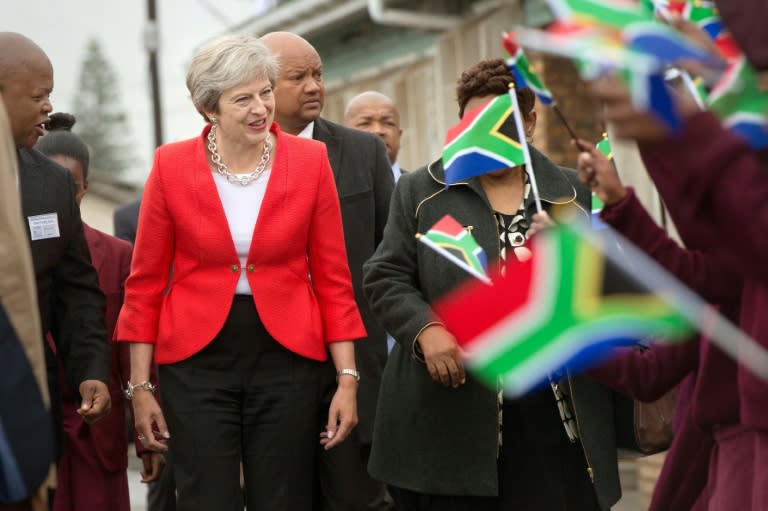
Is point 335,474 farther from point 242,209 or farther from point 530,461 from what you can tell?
point 242,209

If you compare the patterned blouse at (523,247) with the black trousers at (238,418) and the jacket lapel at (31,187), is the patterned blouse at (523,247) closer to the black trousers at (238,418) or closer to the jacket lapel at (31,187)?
the black trousers at (238,418)

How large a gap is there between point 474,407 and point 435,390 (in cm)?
16

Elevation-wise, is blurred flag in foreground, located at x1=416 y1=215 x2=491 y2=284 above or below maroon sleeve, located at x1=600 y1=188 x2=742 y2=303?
below

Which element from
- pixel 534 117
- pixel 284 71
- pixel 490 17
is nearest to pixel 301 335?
pixel 534 117

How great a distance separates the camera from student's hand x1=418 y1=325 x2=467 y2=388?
464 centimetres

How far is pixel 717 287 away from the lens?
3324 millimetres

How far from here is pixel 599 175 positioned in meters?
3.15

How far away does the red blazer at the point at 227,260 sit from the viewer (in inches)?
193

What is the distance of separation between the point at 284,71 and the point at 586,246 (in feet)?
11.9

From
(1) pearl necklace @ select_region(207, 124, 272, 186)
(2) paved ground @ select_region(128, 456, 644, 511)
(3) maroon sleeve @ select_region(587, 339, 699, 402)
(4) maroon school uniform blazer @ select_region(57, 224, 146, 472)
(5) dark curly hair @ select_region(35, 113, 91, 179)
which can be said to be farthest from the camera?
(2) paved ground @ select_region(128, 456, 644, 511)

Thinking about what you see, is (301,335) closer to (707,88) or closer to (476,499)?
(476,499)

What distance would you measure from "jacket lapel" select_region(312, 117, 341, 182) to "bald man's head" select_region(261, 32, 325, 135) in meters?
0.05

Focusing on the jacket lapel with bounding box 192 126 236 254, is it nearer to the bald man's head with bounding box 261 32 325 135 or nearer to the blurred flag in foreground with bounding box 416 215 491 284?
the blurred flag in foreground with bounding box 416 215 491 284

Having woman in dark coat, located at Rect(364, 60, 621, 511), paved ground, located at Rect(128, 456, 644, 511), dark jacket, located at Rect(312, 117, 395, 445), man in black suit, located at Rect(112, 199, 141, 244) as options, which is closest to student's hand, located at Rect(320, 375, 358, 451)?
woman in dark coat, located at Rect(364, 60, 621, 511)
